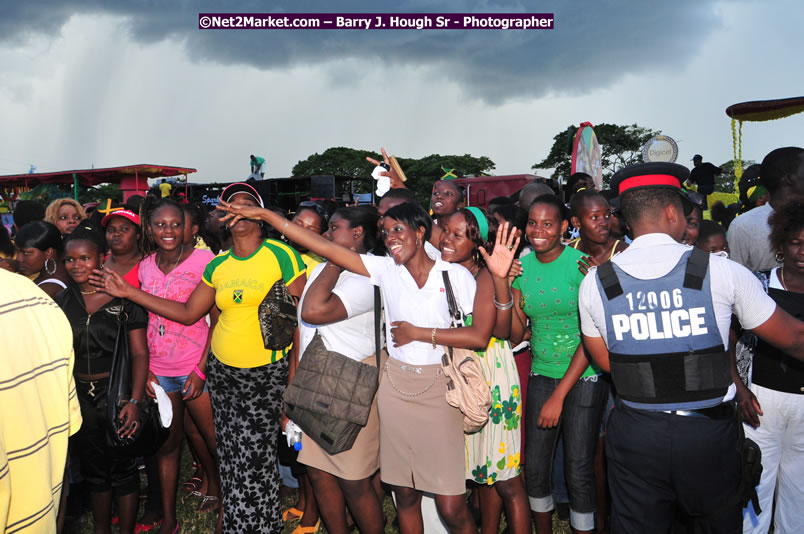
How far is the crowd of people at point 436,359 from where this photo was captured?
2.39 m

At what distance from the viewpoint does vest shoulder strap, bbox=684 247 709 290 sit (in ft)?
7.75

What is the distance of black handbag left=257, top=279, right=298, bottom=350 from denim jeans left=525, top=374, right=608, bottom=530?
162 centimetres

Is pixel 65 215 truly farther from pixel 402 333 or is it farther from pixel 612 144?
pixel 612 144

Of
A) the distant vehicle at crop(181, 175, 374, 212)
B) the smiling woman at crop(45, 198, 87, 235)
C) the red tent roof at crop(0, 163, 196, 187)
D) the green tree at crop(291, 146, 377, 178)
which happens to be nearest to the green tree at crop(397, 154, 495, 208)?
the green tree at crop(291, 146, 377, 178)

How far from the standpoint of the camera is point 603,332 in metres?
2.63

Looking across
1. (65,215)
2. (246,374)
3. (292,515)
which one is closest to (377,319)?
(246,374)

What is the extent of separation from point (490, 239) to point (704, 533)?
200cm

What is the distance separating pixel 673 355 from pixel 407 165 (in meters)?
48.7

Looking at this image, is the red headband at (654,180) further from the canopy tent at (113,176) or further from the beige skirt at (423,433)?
the canopy tent at (113,176)

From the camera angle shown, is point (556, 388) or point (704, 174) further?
point (704, 174)

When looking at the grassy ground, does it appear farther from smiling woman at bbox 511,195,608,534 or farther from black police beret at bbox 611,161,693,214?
black police beret at bbox 611,161,693,214

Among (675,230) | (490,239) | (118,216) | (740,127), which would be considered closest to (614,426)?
(675,230)

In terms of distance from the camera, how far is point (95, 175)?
29.8m

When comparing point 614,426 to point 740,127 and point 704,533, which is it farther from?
point 740,127
